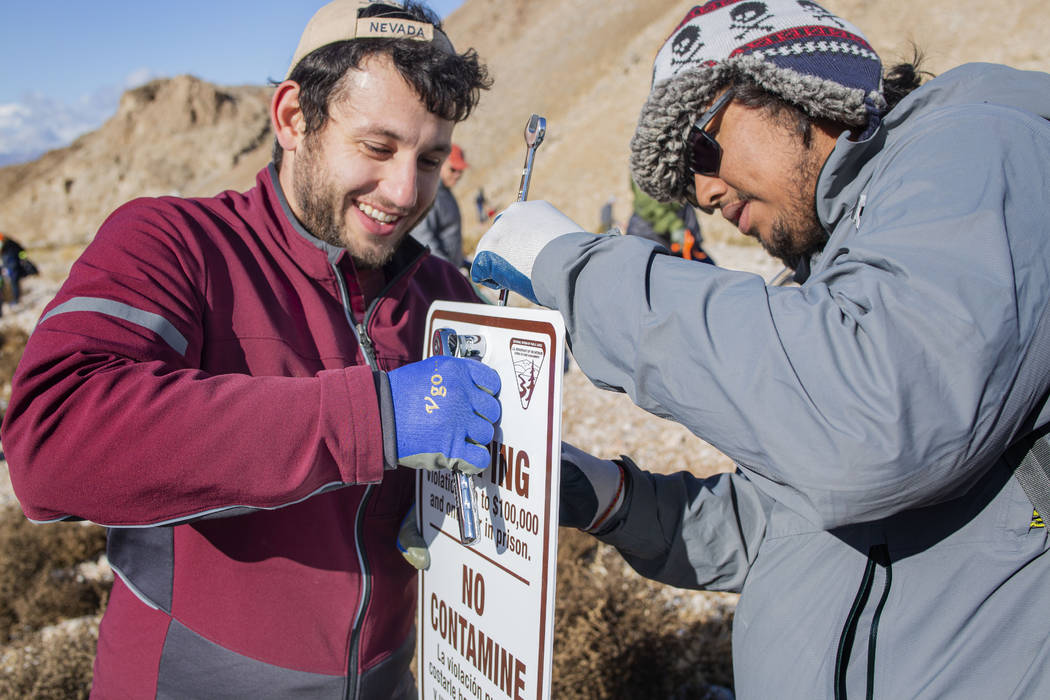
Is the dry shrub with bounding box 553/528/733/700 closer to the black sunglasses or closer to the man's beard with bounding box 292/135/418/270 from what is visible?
the man's beard with bounding box 292/135/418/270

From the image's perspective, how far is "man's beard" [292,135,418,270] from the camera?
5.83ft

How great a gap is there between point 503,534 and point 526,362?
365 mm

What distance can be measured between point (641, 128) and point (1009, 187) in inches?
40.4

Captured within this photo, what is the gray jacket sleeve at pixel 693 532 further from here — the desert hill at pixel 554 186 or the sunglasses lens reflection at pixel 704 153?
the desert hill at pixel 554 186

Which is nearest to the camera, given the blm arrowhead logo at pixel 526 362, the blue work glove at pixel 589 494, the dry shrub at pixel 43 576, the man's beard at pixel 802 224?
the blm arrowhead logo at pixel 526 362

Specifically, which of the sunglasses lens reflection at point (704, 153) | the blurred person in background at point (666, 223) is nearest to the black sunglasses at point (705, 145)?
the sunglasses lens reflection at point (704, 153)

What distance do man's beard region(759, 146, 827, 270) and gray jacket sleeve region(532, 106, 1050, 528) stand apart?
0.47 m

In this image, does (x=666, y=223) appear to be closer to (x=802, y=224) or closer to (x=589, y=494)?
(x=802, y=224)

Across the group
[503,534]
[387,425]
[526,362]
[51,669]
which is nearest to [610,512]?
[503,534]

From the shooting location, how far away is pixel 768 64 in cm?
148

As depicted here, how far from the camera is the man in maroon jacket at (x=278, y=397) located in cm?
117

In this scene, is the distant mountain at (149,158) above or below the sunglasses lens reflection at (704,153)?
above

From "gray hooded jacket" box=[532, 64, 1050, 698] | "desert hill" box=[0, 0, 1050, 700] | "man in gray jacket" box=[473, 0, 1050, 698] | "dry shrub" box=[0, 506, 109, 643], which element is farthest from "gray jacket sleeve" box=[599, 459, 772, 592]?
"dry shrub" box=[0, 506, 109, 643]

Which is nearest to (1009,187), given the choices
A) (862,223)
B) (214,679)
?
(862,223)
